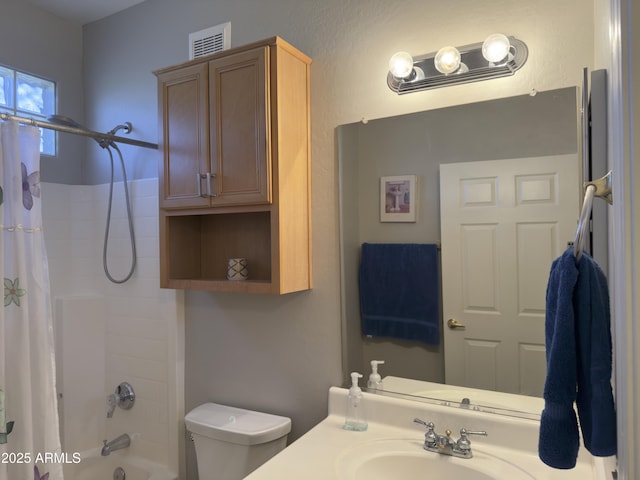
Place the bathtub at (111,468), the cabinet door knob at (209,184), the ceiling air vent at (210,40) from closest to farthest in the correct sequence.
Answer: the cabinet door knob at (209,184) → the ceiling air vent at (210,40) → the bathtub at (111,468)

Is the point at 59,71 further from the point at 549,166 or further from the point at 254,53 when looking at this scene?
the point at 549,166

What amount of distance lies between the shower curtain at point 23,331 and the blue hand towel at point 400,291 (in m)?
1.21

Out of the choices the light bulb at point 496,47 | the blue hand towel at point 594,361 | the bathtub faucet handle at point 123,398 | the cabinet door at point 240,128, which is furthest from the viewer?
the bathtub faucet handle at point 123,398

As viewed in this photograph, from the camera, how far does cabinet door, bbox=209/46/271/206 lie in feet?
5.37

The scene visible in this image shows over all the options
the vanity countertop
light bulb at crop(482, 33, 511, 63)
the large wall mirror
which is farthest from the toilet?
light bulb at crop(482, 33, 511, 63)

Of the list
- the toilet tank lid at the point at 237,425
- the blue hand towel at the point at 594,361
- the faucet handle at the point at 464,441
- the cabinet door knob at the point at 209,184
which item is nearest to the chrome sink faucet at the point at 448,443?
the faucet handle at the point at 464,441

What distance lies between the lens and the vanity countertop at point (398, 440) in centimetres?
131

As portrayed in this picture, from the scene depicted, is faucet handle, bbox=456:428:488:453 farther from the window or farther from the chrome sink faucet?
the window

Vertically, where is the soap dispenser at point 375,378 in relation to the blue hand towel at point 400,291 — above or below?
below

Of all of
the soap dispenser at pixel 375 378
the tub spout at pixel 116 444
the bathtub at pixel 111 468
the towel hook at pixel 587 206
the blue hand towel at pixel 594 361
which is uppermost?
the towel hook at pixel 587 206

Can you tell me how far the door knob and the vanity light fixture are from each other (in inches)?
→ 32.1

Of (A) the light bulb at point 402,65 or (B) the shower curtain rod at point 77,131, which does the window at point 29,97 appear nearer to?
(B) the shower curtain rod at point 77,131

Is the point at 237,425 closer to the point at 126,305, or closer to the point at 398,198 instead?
the point at 126,305

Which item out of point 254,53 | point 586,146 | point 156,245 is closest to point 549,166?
point 586,146
